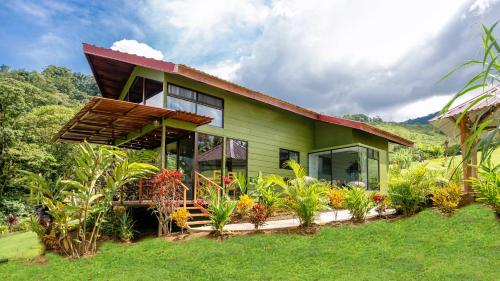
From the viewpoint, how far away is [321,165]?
15.7m

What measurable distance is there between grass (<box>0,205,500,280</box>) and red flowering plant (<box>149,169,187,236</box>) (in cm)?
65

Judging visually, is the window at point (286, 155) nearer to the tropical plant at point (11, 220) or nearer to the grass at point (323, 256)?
the grass at point (323, 256)

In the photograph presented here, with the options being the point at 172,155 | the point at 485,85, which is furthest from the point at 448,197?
the point at 172,155

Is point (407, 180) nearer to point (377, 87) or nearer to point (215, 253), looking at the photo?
point (215, 253)

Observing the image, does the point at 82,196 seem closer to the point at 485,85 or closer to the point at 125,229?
the point at 125,229

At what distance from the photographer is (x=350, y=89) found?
64.1ft

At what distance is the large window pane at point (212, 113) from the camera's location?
1174 cm

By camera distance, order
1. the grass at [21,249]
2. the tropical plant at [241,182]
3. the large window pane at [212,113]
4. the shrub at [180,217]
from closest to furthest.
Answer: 1. the grass at [21,249]
2. the shrub at [180,217]
3. the tropical plant at [241,182]
4. the large window pane at [212,113]

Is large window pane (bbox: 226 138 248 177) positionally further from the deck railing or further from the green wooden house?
the deck railing

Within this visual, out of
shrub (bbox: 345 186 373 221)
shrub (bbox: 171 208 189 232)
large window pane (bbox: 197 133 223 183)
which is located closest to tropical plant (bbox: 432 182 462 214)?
shrub (bbox: 345 186 373 221)

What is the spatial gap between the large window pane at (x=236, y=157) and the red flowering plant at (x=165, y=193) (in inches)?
141

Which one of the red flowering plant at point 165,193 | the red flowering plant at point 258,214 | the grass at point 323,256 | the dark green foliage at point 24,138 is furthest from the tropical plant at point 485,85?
the dark green foliage at point 24,138

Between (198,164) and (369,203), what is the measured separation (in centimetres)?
517

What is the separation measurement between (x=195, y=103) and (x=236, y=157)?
2.44 meters
